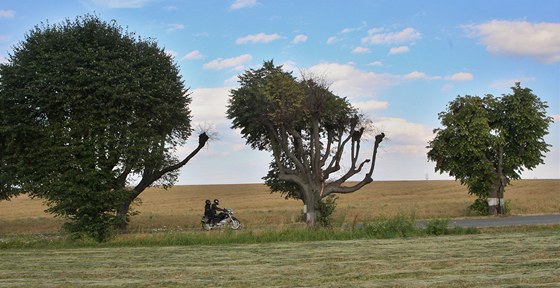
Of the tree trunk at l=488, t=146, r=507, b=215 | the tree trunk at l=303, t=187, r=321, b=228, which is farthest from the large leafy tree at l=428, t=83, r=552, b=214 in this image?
the tree trunk at l=303, t=187, r=321, b=228

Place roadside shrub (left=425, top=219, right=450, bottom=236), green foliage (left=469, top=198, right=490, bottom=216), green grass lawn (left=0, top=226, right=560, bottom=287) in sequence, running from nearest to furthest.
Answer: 1. green grass lawn (left=0, top=226, right=560, bottom=287)
2. roadside shrub (left=425, top=219, right=450, bottom=236)
3. green foliage (left=469, top=198, right=490, bottom=216)

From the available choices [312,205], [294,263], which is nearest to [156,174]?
[312,205]

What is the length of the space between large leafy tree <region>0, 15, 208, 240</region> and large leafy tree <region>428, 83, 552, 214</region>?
21332 millimetres

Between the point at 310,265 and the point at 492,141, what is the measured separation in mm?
35578

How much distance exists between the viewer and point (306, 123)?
149ft

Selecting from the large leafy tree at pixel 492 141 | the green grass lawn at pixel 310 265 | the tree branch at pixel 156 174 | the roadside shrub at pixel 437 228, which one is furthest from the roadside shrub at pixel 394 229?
the large leafy tree at pixel 492 141

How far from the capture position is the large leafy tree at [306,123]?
40.0 meters

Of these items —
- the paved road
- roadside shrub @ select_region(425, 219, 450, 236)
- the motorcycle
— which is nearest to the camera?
roadside shrub @ select_region(425, 219, 450, 236)

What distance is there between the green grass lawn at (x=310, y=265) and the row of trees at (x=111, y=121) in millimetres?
7401

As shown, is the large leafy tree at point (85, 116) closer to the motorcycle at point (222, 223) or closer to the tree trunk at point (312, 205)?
the motorcycle at point (222, 223)

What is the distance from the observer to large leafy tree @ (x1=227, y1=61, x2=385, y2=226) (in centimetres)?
4003

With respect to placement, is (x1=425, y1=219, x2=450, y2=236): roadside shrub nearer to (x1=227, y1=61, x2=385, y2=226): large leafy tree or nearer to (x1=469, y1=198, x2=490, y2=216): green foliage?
(x1=227, y1=61, x2=385, y2=226): large leafy tree

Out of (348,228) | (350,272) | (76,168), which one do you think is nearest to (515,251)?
(350,272)

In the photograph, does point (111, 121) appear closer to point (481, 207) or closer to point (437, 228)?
point (437, 228)
